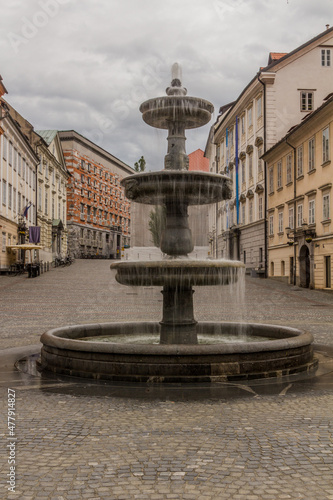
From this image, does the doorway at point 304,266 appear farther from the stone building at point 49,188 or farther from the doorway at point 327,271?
the stone building at point 49,188

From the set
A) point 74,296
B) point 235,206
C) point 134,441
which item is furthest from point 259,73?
point 134,441

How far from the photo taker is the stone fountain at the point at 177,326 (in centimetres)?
667

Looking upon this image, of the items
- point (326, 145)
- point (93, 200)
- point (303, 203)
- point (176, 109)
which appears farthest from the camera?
point (93, 200)

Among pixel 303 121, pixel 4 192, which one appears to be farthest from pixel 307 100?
pixel 4 192

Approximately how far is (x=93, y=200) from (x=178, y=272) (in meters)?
82.1

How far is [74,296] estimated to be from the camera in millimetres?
24312

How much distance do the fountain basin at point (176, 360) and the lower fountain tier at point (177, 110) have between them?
3.83 meters

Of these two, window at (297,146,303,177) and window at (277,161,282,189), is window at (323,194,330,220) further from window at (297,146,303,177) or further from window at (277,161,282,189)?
window at (277,161,282,189)

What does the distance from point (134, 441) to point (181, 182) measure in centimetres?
415

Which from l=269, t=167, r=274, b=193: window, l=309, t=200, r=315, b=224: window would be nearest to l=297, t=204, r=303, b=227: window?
l=309, t=200, r=315, b=224: window

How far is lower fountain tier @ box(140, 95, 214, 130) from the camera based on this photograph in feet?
27.9

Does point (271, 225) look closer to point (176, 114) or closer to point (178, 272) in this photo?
point (176, 114)

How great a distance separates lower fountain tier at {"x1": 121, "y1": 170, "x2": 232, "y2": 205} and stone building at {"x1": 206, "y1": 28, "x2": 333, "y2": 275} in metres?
29.8

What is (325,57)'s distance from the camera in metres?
39.5
